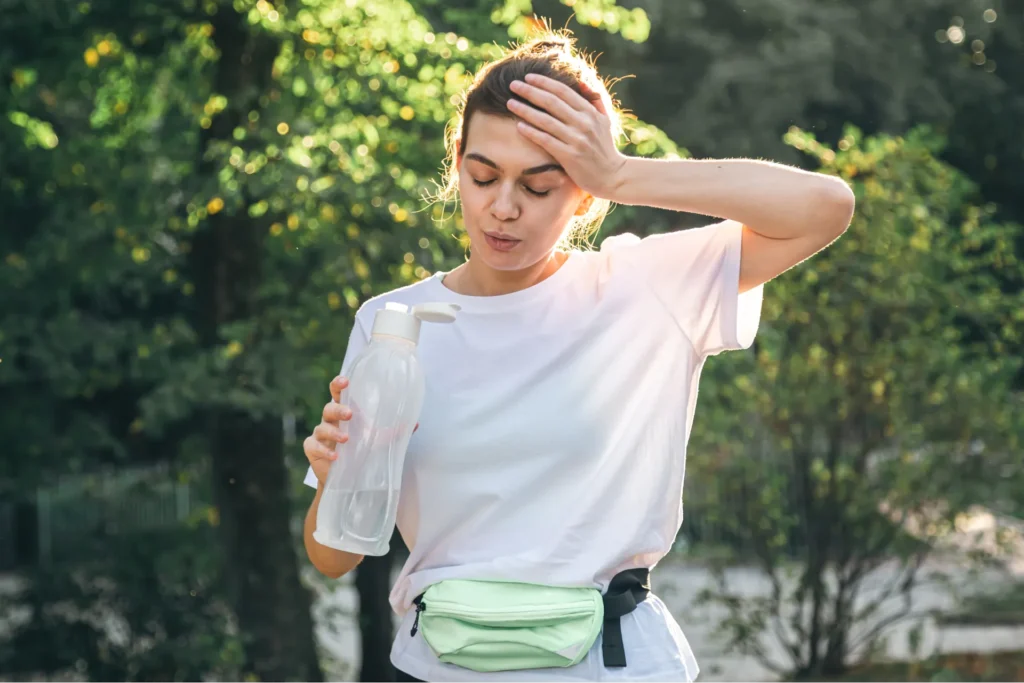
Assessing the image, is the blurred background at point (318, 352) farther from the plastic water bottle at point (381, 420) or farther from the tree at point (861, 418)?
the plastic water bottle at point (381, 420)

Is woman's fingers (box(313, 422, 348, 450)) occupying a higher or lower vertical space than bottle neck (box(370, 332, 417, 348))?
lower

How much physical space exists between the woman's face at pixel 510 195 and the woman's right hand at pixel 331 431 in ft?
1.13

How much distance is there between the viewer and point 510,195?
2258 millimetres

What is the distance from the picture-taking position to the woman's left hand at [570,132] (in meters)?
2.21

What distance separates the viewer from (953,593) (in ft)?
26.6

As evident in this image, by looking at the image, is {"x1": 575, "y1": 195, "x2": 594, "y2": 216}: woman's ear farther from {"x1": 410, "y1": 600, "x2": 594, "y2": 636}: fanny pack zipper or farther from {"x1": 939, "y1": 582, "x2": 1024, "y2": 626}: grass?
{"x1": 939, "y1": 582, "x2": 1024, "y2": 626}: grass

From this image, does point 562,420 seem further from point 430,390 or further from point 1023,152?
point 1023,152

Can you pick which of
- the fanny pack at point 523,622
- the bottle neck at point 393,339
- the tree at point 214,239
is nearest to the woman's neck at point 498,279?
Result: the bottle neck at point 393,339

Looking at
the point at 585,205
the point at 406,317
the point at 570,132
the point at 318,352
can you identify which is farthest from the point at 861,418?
the point at 406,317

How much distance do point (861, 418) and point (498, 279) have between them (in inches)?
235

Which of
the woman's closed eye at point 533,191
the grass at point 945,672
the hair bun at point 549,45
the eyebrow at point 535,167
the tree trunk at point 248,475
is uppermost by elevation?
the hair bun at point 549,45

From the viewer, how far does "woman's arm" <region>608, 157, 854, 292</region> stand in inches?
87.5

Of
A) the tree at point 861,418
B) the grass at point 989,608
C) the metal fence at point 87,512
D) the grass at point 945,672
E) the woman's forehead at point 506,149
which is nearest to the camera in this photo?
the woman's forehead at point 506,149

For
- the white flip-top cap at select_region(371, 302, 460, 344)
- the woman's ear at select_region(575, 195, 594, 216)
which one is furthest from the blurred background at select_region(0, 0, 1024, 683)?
the white flip-top cap at select_region(371, 302, 460, 344)
